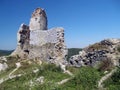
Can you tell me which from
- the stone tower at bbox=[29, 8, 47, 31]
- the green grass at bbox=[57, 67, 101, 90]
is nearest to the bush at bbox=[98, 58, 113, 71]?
the green grass at bbox=[57, 67, 101, 90]

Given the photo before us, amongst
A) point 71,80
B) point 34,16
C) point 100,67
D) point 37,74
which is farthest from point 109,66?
point 34,16

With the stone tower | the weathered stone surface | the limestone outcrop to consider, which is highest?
the stone tower

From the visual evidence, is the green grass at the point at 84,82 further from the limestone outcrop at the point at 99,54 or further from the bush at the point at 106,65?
the limestone outcrop at the point at 99,54

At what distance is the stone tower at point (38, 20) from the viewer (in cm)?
4762

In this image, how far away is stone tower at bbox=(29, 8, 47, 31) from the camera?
47625 mm

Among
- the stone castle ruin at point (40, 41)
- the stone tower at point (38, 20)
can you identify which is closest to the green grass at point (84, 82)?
the stone castle ruin at point (40, 41)

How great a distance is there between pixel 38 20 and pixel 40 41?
13.1ft

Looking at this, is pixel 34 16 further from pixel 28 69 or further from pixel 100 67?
pixel 100 67

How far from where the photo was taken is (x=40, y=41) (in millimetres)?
45438

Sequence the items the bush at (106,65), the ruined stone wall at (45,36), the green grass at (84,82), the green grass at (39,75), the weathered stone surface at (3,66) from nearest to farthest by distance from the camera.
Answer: the green grass at (84,82)
the bush at (106,65)
the green grass at (39,75)
the ruined stone wall at (45,36)
the weathered stone surface at (3,66)

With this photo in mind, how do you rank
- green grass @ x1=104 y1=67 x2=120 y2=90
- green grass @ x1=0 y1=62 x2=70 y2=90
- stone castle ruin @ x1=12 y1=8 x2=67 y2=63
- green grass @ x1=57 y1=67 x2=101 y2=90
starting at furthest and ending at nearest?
stone castle ruin @ x1=12 y1=8 x2=67 y2=63 → green grass @ x1=0 y1=62 x2=70 y2=90 → green grass @ x1=57 y1=67 x2=101 y2=90 → green grass @ x1=104 y1=67 x2=120 y2=90

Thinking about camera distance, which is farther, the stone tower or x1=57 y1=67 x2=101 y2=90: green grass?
the stone tower

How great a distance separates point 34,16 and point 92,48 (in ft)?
45.1

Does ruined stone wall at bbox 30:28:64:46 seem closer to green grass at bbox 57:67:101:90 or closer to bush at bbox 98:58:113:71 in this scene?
bush at bbox 98:58:113:71
